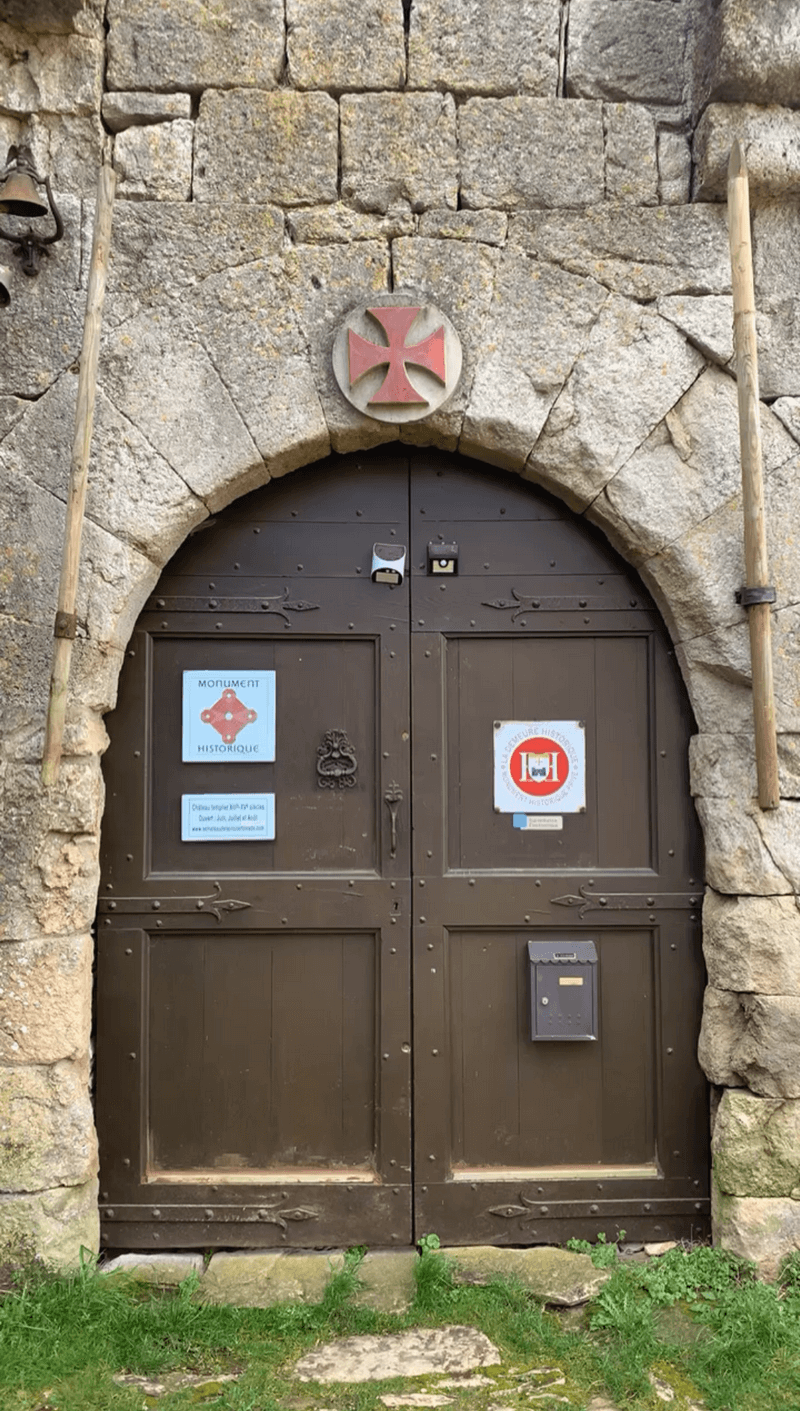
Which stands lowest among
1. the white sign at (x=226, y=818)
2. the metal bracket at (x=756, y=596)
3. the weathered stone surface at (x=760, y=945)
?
the weathered stone surface at (x=760, y=945)

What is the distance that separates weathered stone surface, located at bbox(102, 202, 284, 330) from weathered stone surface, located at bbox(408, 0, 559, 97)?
26.2 inches

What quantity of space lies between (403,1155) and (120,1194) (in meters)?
Result: 0.86

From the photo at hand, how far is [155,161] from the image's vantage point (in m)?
2.84

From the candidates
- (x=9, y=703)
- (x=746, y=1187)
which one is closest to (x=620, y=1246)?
(x=746, y=1187)

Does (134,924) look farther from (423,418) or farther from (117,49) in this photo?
(117,49)

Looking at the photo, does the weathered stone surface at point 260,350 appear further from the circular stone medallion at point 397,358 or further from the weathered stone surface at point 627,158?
the weathered stone surface at point 627,158

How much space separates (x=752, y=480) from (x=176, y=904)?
2079mm

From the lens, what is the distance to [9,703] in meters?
2.70

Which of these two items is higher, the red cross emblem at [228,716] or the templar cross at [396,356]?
the templar cross at [396,356]

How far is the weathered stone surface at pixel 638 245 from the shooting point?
2.85m

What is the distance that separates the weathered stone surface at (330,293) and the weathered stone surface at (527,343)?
335mm

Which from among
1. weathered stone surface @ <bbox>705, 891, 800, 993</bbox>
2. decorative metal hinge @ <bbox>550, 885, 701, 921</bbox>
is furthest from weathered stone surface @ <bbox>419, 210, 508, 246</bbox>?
weathered stone surface @ <bbox>705, 891, 800, 993</bbox>

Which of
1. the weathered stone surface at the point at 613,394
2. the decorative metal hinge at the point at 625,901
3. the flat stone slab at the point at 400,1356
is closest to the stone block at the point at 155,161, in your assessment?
the weathered stone surface at the point at 613,394

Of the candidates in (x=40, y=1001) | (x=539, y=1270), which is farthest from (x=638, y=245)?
(x=539, y=1270)
